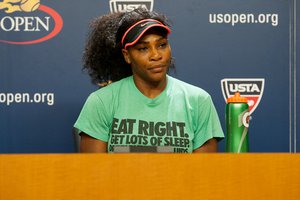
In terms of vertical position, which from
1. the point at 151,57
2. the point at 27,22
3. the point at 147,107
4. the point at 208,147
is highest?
the point at 27,22

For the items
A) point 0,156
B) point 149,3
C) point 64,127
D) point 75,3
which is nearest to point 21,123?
point 64,127

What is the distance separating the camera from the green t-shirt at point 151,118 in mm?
1834

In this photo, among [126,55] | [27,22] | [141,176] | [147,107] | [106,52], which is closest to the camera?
[141,176]

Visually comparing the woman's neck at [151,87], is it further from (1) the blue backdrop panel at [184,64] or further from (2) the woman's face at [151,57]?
(1) the blue backdrop panel at [184,64]

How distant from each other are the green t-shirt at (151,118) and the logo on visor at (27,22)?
77cm

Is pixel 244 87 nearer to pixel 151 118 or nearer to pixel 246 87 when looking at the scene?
pixel 246 87

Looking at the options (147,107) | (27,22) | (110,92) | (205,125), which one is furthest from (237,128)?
(27,22)

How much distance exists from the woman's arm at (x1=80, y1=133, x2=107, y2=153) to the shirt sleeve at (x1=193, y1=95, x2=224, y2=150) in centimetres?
24

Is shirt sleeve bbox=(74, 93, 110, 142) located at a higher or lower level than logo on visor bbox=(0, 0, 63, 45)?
lower

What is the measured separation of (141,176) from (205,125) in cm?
76

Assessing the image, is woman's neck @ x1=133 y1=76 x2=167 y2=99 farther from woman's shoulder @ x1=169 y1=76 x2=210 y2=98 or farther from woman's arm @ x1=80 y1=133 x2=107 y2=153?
woman's arm @ x1=80 y1=133 x2=107 y2=153

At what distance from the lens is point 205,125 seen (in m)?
1.91

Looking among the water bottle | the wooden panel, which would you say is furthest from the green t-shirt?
the wooden panel

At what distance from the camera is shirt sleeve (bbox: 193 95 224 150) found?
1.89 m
